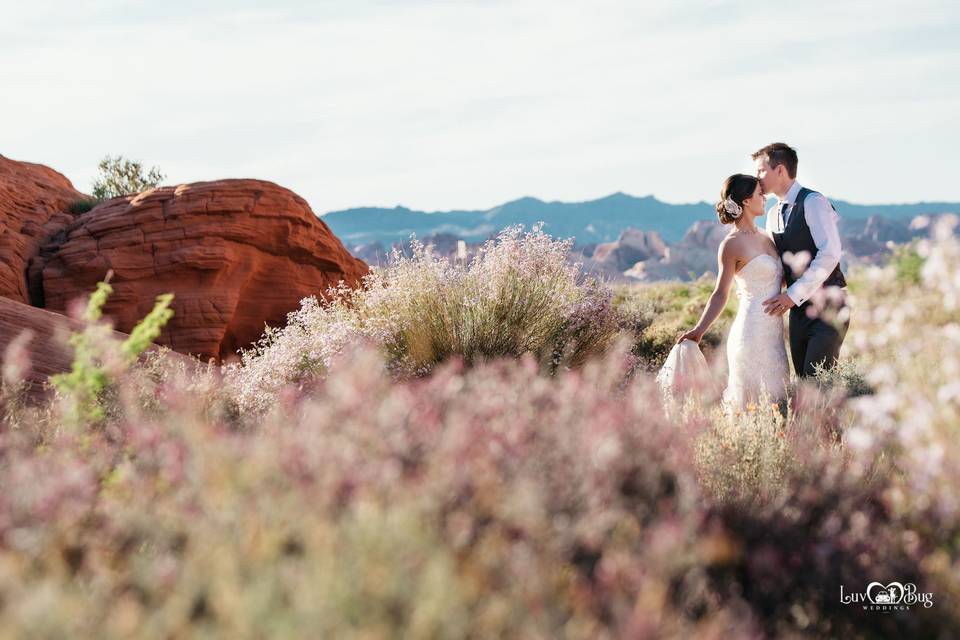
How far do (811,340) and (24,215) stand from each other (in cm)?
1089

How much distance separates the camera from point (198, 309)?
11.5 m

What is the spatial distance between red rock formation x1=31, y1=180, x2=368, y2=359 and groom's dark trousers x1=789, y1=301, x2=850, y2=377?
722 centimetres

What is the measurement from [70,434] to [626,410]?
2603 mm

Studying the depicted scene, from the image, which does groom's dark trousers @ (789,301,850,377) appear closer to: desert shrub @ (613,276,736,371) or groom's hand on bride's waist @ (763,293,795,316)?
groom's hand on bride's waist @ (763,293,795,316)

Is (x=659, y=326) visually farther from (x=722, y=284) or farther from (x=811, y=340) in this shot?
(x=722, y=284)

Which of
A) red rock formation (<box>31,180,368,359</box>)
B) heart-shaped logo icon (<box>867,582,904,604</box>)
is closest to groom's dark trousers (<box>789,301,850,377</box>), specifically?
heart-shaped logo icon (<box>867,582,904,604</box>)

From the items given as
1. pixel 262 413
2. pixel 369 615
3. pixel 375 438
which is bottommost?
pixel 262 413

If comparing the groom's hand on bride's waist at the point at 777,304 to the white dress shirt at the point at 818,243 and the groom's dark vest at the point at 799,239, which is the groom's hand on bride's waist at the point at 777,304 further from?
the groom's dark vest at the point at 799,239

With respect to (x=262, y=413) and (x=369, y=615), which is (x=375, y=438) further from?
(x=262, y=413)

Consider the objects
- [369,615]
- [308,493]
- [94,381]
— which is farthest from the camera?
[94,381]

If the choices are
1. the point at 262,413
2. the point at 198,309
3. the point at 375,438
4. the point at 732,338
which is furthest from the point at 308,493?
the point at 198,309

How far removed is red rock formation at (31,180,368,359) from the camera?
1149 centimetres

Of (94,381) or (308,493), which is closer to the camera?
(308,493)

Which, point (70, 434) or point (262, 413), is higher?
point (70, 434)
